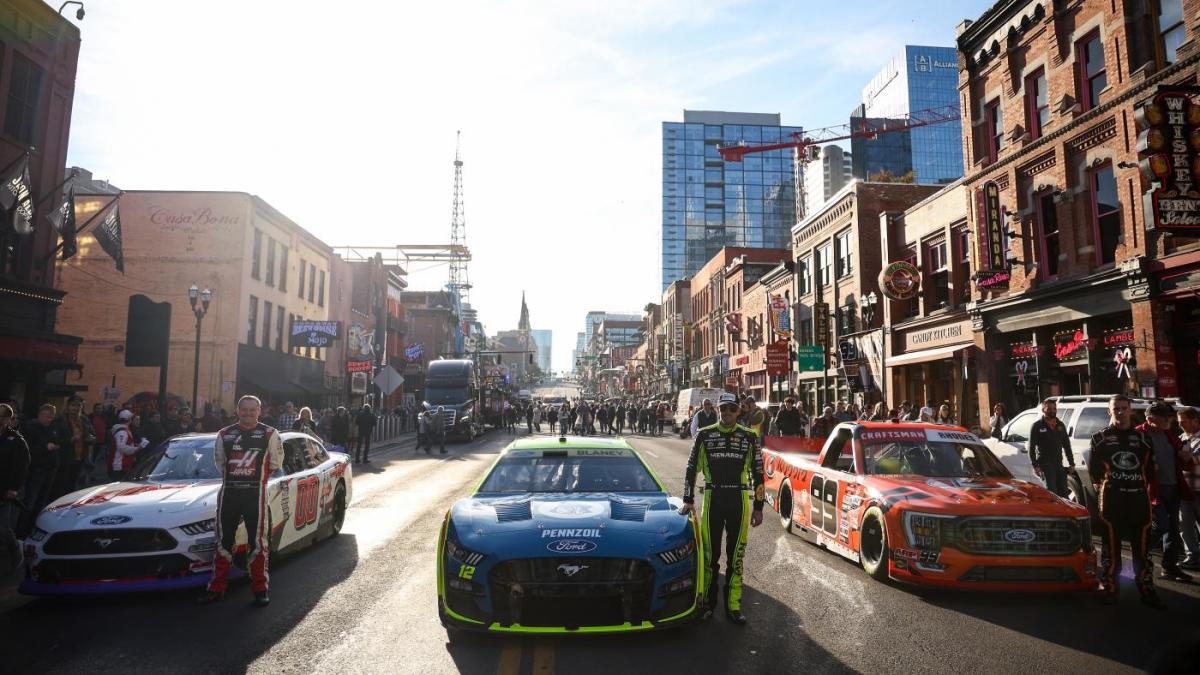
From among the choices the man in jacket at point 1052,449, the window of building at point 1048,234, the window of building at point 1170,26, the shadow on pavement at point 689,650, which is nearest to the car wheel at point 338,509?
the shadow on pavement at point 689,650

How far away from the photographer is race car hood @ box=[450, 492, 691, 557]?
481 centimetres

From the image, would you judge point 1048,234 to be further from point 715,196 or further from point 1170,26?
point 715,196

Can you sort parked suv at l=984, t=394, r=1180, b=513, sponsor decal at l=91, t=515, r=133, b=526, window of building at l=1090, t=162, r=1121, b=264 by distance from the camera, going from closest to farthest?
→ 1. sponsor decal at l=91, t=515, r=133, b=526
2. parked suv at l=984, t=394, r=1180, b=513
3. window of building at l=1090, t=162, r=1121, b=264

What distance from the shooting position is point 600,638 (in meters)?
5.09

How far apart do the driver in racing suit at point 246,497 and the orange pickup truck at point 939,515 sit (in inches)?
229

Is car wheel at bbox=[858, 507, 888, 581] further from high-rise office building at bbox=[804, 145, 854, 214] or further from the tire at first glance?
high-rise office building at bbox=[804, 145, 854, 214]

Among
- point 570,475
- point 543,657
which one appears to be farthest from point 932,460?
point 543,657

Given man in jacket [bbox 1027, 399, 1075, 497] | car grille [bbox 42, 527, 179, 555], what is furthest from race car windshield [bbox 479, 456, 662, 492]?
man in jacket [bbox 1027, 399, 1075, 497]

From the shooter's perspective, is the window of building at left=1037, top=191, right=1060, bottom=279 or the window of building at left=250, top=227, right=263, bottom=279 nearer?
the window of building at left=1037, top=191, right=1060, bottom=279

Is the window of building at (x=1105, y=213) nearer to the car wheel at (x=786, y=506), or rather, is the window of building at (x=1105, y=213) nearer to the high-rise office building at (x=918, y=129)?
the car wheel at (x=786, y=506)

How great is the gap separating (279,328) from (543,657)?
3337cm

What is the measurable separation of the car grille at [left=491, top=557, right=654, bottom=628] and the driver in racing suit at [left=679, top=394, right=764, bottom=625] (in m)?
1.11

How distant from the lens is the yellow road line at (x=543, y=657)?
175 inches

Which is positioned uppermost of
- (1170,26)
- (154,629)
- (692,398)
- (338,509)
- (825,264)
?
(1170,26)
